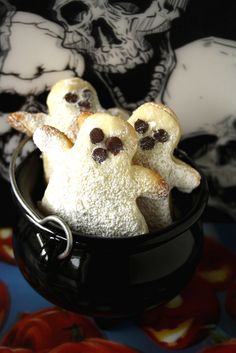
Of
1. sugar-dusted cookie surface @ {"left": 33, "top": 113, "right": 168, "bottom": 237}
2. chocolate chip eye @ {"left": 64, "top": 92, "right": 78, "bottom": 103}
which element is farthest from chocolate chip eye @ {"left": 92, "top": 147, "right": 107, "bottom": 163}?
chocolate chip eye @ {"left": 64, "top": 92, "right": 78, "bottom": 103}

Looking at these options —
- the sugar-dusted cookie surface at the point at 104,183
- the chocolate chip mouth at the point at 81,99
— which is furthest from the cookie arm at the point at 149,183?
the chocolate chip mouth at the point at 81,99

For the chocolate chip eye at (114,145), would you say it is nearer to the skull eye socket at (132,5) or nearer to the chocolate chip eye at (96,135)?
the chocolate chip eye at (96,135)

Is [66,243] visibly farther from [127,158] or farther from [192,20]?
[192,20]

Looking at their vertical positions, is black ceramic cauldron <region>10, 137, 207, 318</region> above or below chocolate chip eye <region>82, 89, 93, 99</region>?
below

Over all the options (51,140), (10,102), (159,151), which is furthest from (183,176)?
(10,102)

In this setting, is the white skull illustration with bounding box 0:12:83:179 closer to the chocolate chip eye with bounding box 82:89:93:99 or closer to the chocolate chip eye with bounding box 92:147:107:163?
the chocolate chip eye with bounding box 82:89:93:99

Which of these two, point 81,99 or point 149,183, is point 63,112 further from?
point 149,183

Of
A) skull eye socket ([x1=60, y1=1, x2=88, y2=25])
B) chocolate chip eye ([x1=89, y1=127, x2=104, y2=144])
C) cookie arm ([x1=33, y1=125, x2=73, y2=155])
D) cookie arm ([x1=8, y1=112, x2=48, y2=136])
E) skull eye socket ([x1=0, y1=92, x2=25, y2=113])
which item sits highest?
skull eye socket ([x1=60, y1=1, x2=88, y2=25])
